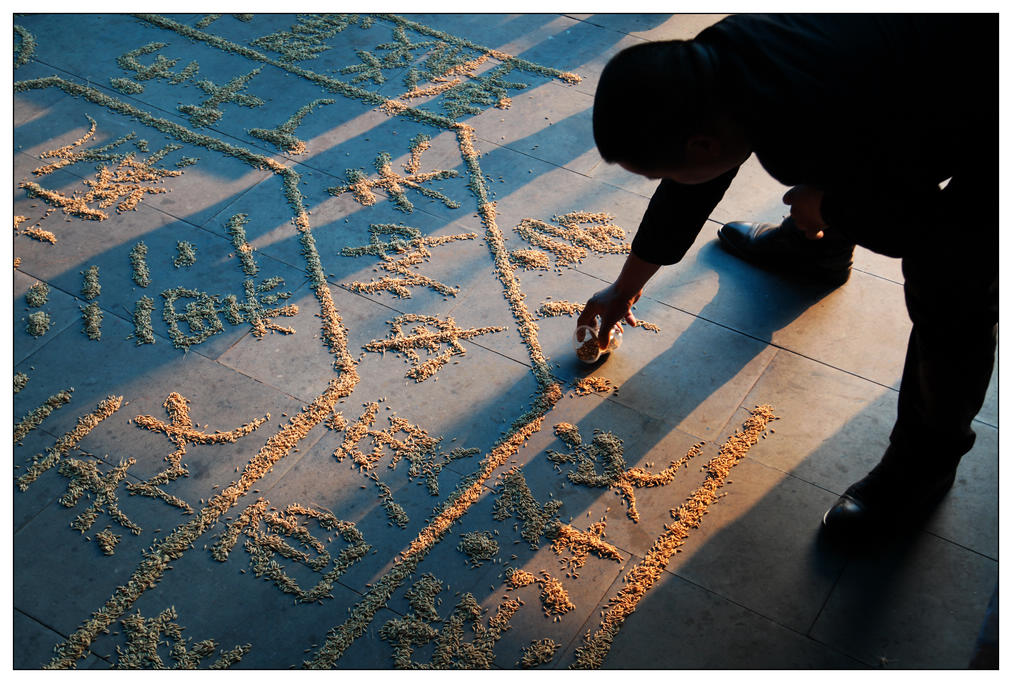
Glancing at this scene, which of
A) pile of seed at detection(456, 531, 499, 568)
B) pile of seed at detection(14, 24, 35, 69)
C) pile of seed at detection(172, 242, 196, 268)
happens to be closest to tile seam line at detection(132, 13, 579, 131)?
pile of seed at detection(14, 24, 35, 69)

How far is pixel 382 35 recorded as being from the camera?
4.00 metres

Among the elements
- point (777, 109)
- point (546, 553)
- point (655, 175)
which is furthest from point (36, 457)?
point (777, 109)

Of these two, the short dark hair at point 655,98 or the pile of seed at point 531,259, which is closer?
the short dark hair at point 655,98

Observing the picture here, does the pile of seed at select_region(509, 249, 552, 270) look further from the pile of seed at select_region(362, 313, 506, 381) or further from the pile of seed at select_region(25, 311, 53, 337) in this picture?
the pile of seed at select_region(25, 311, 53, 337)

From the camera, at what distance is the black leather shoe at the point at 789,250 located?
2.68 metres

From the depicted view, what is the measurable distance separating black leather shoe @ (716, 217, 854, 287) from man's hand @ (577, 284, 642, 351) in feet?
2.30

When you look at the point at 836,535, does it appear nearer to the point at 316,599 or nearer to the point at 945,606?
the point at 945,606

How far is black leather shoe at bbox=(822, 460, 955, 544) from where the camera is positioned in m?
2.02

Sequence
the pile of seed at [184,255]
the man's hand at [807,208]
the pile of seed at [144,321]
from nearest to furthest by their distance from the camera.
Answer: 1. the man's hand at [807,208]
2. the pile of seed at [144,321]
3. the pile of seed at [184,255]

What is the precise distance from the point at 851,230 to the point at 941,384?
0.42 meters

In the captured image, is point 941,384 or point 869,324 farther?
point 869,324

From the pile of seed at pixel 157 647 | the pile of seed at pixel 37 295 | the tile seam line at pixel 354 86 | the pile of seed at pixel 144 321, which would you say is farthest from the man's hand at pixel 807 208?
the pile of seed at pixel 37 295

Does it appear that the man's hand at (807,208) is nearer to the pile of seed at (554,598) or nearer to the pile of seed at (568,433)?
the pile of seed at (568,433)

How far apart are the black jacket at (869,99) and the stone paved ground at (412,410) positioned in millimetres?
948
